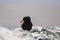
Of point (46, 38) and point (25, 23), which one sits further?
point (25, 23)

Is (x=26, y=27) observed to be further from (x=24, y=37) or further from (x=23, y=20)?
(x=24, y=37)

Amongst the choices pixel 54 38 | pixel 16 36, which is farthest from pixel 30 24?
pixel 16 36

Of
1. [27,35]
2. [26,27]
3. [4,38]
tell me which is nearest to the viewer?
[4,38]

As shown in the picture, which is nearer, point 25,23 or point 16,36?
point 16,36

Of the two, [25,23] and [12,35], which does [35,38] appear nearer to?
[12,35]

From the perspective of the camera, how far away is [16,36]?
2.03 feet

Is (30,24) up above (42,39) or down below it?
above

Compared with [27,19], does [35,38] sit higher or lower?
lower

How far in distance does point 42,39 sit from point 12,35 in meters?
0.13

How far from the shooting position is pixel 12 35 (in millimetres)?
616

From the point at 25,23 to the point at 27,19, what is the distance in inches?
1.0

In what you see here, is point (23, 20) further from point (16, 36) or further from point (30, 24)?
point (16, 36)

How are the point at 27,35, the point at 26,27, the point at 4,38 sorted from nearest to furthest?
the point at 4,38 < the point at 27,35 < the point at 26,27

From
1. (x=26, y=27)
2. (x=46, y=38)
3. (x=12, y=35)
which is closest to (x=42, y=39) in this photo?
(x=46, y=38)
